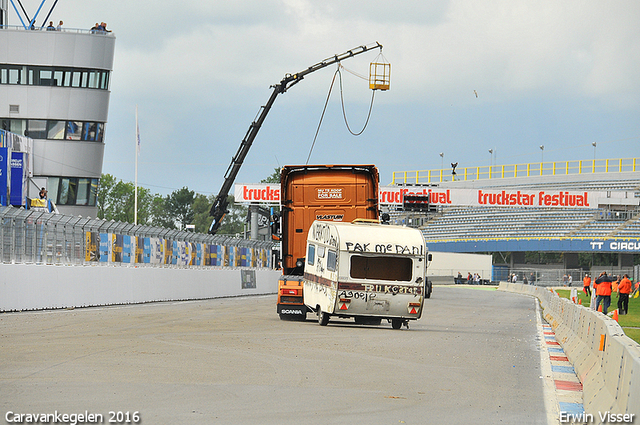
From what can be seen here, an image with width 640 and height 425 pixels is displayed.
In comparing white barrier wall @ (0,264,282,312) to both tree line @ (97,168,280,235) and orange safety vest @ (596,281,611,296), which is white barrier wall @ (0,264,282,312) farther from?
tree line @ (97,168,280,235)

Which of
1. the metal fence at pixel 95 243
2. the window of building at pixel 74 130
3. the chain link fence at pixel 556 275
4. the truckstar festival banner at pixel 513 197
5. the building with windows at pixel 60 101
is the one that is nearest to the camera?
the metal fence at pixel 95 243

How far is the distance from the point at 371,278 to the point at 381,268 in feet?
1.79

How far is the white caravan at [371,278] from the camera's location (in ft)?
67.5

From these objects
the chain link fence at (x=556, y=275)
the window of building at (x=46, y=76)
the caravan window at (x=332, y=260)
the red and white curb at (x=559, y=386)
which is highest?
the window of building at (x=46, y=76)

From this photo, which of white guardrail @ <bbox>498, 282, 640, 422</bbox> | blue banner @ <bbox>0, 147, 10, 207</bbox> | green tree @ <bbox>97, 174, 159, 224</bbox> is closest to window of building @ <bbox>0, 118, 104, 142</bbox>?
blue banner @ <bbox>0, 147, 10, 207</bbox>

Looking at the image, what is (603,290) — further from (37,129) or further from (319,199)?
(37,129)

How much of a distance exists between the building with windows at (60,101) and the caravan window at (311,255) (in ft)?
116

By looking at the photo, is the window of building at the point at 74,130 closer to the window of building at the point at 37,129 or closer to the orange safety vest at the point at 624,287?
the window of building at the point at 37,129

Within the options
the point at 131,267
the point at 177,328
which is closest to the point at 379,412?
the point at 177,328

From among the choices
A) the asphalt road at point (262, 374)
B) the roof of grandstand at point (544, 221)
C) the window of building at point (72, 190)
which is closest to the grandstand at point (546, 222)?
the roof of grandstand at point (544, 221)

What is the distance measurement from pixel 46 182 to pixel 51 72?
272 inches

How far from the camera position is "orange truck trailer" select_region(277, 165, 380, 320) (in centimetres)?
2378

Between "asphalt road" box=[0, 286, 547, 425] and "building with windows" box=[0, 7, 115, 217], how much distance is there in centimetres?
3839

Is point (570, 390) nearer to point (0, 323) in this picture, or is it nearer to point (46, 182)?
point (0, 323)
